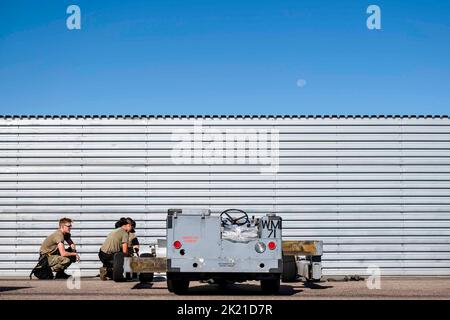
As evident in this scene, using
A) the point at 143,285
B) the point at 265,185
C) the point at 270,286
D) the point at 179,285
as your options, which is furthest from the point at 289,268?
the point at 265,185

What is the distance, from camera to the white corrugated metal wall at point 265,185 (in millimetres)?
19953

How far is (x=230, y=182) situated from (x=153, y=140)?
2.49m

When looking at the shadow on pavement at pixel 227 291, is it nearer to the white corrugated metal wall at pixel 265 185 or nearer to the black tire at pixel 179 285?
the black tire at pixel 179 285

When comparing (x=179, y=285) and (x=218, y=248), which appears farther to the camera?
(x=179, y=285)

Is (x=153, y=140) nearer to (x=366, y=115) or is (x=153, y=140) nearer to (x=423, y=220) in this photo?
(x=366, y=115)

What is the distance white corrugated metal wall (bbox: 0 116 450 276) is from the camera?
19953 mm

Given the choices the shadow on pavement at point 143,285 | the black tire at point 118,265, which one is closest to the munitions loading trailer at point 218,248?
the shadow on pavement at point 143,285

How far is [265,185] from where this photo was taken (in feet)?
66.0

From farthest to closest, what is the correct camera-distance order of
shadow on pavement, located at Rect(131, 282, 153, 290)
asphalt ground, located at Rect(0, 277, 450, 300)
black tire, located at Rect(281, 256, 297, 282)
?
black tire, located at Rect(281, 256, 297, 282)
shadow on pavement, located at Rect(131, 282, 153, 290)
asphalt ground, located at Rect(0, 277, 450, 300)

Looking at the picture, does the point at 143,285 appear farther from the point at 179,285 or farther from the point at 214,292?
the point at 179,285

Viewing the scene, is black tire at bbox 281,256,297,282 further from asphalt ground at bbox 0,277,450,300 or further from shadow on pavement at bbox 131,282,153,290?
shadow on pavement at bbox 131,282,153,290

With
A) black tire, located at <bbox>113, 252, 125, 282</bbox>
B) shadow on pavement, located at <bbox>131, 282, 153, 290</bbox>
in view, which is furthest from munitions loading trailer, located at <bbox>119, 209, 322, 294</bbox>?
black tire, located at <bbox>113, 252, 125, 282</bbox>

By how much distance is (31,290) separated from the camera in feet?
44.9
